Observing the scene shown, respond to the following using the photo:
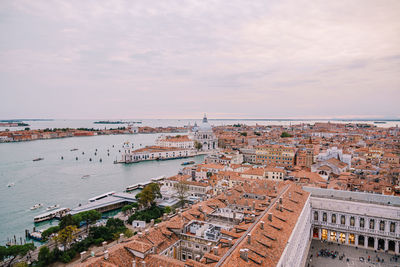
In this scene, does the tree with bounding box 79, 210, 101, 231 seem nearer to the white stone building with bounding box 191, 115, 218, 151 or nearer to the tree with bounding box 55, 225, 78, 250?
the tree with bounding box 55, 225, 78, 250

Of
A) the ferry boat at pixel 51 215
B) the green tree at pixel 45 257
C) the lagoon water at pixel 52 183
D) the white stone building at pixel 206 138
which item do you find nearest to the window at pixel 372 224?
the green tree at pixel 45 257

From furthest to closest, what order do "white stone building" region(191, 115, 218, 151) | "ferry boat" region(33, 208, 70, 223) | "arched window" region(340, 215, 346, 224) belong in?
"white stone building" region(191, 115, 218, 151) → "ferry boat" region(33, 208, 70, 223) → "arched window" region(340, 215, 346, 224)

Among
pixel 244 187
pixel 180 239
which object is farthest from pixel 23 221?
pixel 244 187

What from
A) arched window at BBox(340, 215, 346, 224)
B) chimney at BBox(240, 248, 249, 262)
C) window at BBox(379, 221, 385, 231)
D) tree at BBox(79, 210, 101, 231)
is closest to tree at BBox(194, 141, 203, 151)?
tree at BBox(79, 210, 101, 231)

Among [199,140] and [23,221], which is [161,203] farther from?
[199,140]

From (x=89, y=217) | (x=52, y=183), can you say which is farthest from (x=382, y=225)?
(x=52, y=183)

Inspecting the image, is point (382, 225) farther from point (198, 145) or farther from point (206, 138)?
point (206, 138)

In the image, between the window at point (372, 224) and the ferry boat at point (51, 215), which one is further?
the ferry boat at point (51, 215)

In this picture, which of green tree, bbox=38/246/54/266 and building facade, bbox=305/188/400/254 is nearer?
green tree, bbox=38/246/54/266

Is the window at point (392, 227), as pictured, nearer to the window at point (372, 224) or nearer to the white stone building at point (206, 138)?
the window at point (372, 224)
